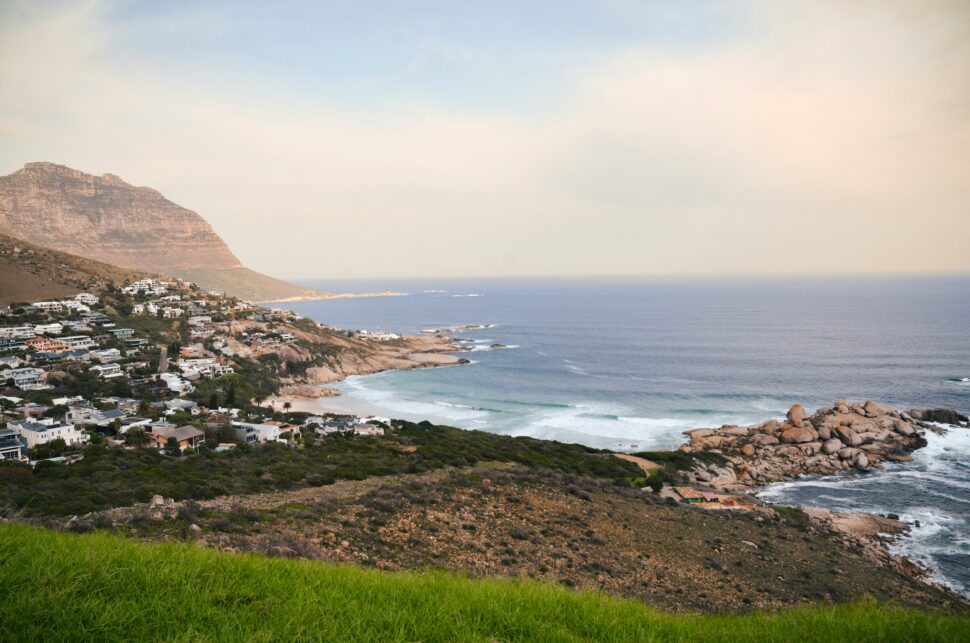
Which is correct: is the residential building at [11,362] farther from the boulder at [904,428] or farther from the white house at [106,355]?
the boulder at [904,428]

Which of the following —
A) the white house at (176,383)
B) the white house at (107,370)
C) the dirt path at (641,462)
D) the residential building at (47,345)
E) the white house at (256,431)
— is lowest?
the dirt path at (641,462)

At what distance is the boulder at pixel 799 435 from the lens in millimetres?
41500

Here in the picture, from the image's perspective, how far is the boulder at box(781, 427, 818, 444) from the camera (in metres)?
41.5

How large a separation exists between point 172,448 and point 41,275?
71.5m

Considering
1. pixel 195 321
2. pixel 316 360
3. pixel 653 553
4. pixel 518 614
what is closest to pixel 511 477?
pixel 653 553

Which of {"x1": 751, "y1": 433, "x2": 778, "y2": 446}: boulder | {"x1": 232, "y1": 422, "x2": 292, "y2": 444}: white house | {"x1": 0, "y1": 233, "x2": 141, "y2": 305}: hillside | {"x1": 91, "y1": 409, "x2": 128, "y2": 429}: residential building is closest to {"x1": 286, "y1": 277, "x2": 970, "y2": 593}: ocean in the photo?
{"x1": 751, "y1": 433, "x2": 778, "y2": 446}: boulder

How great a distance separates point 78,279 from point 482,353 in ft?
216

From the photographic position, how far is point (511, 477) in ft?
72.0

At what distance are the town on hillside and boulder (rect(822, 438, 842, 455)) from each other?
109 ft

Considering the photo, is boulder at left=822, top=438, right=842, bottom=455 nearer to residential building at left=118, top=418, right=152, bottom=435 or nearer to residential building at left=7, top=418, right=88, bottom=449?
residential building at left=118, top=418, right=152, bottom=435

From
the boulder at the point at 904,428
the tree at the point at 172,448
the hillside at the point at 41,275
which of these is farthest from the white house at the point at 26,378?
the boulder at the point at 904,428

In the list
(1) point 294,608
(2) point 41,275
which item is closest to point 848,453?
(1) point 294,608

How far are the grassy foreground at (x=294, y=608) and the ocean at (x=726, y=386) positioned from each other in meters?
22.6

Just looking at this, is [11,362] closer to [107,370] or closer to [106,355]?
[107,370]
